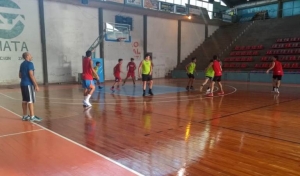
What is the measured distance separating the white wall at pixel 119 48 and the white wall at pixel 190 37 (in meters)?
5.20

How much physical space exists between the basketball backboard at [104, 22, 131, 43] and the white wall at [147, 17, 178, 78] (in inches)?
95.7

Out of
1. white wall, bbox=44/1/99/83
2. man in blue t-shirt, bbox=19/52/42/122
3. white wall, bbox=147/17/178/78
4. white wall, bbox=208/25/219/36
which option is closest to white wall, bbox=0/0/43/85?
white wall, bbox=44/1/99/83

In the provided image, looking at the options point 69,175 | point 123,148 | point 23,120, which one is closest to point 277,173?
point 123,148

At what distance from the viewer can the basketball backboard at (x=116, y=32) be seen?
1842 cm

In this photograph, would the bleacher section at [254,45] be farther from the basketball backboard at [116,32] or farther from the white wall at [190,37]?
the basketball backboard at [116,32]

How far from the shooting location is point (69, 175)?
9.54ft

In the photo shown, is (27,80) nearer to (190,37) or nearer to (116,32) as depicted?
(116,32)

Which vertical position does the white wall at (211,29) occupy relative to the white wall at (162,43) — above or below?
above

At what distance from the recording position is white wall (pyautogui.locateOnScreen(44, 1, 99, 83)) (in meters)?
16.0

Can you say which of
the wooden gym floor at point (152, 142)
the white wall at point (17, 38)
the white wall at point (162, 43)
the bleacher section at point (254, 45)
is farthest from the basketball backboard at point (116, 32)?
the wooden gym floor at point (152, 142)

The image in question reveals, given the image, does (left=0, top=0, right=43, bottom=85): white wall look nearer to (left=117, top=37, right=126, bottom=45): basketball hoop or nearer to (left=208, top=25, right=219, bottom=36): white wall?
(left=117, top=37, right=126, bottom=45): basketball hoop

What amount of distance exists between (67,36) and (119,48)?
13.6 ft

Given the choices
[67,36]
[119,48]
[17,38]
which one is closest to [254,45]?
[119,48]

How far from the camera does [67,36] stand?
16.8m
